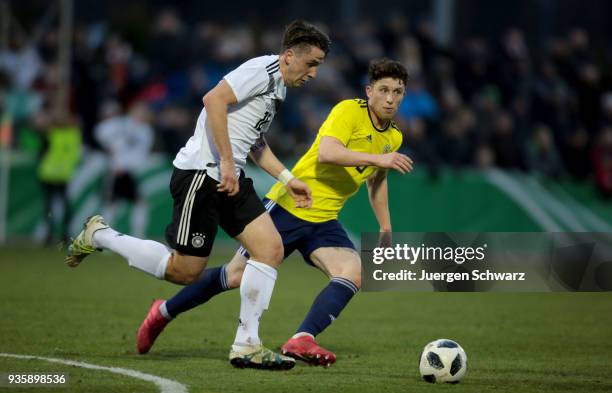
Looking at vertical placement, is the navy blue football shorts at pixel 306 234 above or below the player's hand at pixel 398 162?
below

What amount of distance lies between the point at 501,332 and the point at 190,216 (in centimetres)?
376

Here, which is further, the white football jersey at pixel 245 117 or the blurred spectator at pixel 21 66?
the blurred spectator at pixel 21 66

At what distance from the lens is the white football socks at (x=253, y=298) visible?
7.42 metres

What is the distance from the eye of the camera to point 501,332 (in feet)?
33.2

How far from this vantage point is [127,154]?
57.6 ft

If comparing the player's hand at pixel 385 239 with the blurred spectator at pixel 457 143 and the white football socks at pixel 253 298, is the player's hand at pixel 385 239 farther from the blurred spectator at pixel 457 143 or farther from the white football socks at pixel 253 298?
the blurred spectator at pixel 457 143

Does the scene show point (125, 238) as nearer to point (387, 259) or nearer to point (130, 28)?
point (387, 259)

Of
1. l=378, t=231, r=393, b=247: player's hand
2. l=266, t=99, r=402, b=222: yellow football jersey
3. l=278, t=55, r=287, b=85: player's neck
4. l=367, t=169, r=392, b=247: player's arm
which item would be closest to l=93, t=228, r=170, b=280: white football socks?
Result: l=266, t=99, r=402, b=222: yellow football jersey

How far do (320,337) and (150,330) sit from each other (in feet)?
5.73

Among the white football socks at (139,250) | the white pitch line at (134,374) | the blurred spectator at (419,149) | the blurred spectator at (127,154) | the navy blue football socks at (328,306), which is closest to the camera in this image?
the white pitch line at (134,374)

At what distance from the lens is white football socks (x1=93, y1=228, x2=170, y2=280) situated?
759 centimetres

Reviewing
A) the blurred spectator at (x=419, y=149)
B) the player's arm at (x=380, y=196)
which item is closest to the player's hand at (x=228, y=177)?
the player's arm at (x=380, y=196)

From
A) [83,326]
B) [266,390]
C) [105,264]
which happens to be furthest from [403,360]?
[105,264]

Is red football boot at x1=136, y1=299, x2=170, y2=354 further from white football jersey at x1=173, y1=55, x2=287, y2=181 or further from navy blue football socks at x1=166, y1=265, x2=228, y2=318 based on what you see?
white football jersey at x1=173, y1=55, x2=287, y2=181
